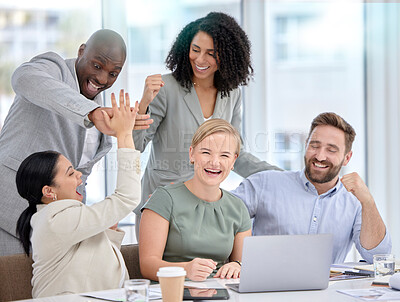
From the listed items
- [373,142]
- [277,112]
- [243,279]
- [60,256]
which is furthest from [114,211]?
[373,142]

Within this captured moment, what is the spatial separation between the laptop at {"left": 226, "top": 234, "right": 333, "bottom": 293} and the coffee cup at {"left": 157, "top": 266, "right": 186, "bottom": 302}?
0.26 meters

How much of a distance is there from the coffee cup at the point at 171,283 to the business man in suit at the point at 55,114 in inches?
28.1

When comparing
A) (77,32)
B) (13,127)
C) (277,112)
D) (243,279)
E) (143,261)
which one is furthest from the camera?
(277,112)

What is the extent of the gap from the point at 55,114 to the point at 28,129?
4.6 inches

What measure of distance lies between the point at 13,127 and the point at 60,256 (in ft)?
2.37

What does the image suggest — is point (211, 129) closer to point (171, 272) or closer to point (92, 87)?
point (92, 87)

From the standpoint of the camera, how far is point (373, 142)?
13.0ft

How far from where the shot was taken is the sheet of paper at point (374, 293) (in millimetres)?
1426

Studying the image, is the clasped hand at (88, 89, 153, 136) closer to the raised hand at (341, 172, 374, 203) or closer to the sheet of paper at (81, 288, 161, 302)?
the sheet of paper at (81, 288, 161, 302)

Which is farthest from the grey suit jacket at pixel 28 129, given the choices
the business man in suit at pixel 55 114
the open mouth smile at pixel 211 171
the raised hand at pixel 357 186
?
the raised hand at pixel 357 186

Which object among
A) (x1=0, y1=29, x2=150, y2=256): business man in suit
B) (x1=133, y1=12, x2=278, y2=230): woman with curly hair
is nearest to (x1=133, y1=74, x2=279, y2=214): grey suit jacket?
(x1=133, y1=12, x2=278, y2=230): woman with curly hair

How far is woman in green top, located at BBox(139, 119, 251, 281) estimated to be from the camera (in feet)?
6.21

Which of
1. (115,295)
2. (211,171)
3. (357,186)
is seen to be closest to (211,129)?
(211,171)

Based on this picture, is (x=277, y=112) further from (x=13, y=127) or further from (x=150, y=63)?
(x=13, y=127)
